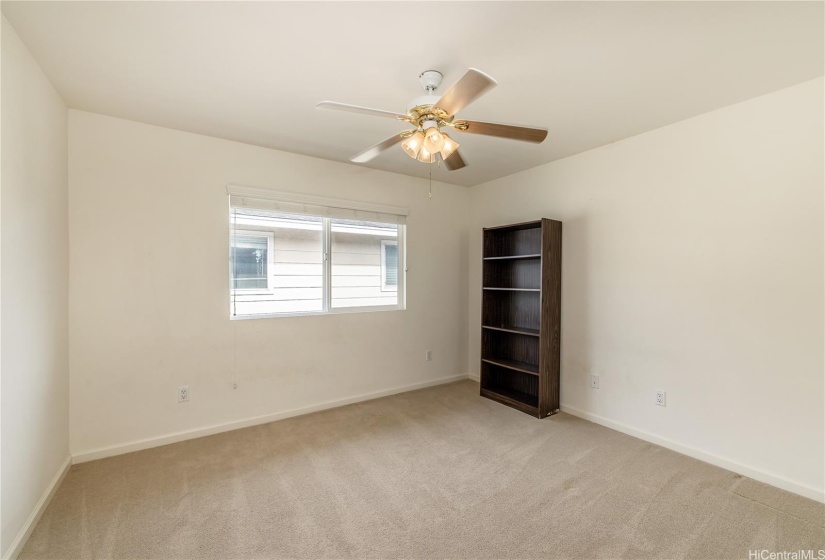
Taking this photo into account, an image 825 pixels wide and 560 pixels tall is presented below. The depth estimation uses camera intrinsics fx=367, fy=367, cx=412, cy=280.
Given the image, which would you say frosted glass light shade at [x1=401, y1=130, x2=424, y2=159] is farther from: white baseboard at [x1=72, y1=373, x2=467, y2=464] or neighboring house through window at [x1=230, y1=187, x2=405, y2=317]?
white baseboard at [x1=72, y1=373, x2=467, y2=464]

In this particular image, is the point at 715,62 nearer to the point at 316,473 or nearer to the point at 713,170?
the point at 713,170

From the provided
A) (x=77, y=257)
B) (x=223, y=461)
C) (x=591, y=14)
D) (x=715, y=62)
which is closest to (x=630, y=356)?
(x=715, y=62)

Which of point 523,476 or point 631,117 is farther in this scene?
point 631,117

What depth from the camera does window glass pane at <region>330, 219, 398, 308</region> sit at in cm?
365

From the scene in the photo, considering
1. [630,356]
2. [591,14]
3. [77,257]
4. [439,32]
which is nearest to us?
[591,14]

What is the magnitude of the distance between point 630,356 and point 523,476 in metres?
1.38

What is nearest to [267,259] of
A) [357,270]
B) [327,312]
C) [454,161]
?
[327,312]

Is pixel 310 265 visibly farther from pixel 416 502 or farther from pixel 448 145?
pixel 416 502

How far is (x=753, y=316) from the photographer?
2332 millimetres

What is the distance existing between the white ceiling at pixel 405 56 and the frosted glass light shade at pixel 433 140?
0.39 meters

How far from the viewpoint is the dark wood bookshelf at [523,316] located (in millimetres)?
3303

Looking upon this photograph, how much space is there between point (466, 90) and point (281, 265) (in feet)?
7.81

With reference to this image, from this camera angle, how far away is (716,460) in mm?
2463

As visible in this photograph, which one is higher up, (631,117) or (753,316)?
(631,117)
